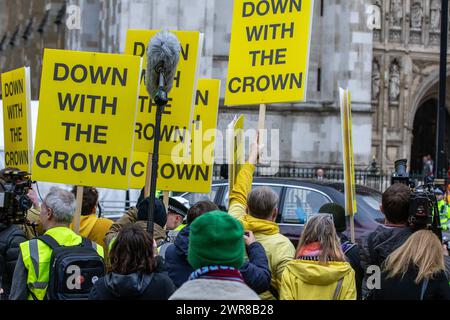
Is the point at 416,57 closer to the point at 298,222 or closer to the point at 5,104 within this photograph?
the point at 298,222

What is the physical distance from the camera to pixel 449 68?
33.5 meters

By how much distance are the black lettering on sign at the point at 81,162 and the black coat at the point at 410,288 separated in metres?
2.67

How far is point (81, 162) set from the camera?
7.82 metres

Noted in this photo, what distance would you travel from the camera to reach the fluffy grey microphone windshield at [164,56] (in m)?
7.32

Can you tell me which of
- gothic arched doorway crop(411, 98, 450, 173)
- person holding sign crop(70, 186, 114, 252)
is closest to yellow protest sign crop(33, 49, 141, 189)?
person holding sign crop(70, 186, 114, 252)

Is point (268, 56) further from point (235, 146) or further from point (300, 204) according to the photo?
point (300, 204)

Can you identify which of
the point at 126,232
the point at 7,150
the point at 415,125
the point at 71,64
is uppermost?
the point at 415,125

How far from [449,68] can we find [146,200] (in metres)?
27.8

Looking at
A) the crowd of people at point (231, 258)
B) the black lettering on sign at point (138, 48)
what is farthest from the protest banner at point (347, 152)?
the black lettering on sign at point (138, 48)

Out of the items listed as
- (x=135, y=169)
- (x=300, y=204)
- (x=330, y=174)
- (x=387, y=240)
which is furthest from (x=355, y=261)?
(x=330, y=174)

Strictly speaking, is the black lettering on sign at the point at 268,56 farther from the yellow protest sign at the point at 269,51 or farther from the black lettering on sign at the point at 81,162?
the black lettering on sign at the point at 81,162
